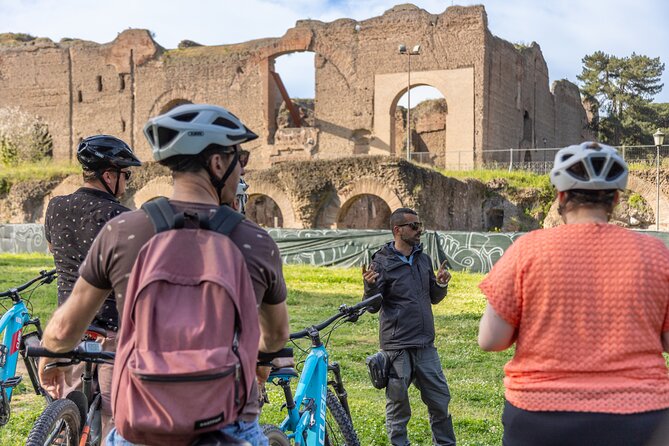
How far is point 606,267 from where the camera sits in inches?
91.0

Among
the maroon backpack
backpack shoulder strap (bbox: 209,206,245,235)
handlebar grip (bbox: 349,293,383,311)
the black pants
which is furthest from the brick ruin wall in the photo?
the maroon backpack

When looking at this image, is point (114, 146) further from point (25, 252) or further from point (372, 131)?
point (372, 131)

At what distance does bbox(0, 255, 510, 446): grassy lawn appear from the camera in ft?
18.5

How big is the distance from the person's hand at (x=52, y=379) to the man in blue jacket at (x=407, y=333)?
1.87m

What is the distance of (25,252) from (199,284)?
2519 cm

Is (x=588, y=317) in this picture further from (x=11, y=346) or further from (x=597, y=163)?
(x=11, y=346)

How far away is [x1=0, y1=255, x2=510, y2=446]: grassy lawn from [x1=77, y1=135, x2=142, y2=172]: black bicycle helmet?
98.4 inches

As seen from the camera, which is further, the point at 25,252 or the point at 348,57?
the point at 348,57

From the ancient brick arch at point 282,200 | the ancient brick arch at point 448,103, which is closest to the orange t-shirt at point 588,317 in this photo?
the ancient brick arch at point 282,200

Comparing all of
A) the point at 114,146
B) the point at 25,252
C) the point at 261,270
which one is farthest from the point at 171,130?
the point at 25,252

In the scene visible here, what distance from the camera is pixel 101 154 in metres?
3.73

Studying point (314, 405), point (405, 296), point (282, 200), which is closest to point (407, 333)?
point (405, 296)

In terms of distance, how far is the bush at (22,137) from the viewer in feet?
124

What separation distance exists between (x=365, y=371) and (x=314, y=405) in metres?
4.32
